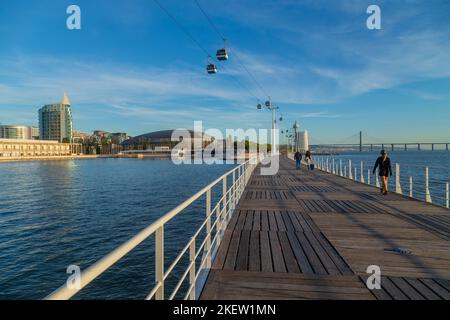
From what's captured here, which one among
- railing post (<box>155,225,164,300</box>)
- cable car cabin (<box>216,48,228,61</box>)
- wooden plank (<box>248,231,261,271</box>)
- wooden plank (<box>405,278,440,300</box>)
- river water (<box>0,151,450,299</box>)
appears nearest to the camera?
railing post (<box>155,225,164,300</box>)

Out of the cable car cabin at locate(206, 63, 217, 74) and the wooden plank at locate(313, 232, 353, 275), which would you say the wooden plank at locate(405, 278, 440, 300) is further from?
the cable car cabin at locate(206, 63, 217, 74)

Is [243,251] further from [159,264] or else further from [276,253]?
[159,264]

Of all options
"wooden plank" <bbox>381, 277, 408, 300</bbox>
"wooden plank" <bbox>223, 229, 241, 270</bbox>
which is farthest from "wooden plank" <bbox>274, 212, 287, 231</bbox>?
"wooden plank" <bbox>381, 277, 408, 300</bbox>

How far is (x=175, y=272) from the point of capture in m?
8.38

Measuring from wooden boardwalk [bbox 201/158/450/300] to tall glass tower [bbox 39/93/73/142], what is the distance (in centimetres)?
19618

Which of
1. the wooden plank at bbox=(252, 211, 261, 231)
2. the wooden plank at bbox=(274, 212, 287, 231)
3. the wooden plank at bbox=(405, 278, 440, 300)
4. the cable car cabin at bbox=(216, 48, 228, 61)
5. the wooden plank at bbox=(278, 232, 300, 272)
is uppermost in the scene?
the cable car cabin at bbox=(216, 48, 228, 61)

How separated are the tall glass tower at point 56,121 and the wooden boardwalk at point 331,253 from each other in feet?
644

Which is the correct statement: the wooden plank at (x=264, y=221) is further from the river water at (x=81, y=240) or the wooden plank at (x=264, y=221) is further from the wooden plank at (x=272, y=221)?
the river water at (x=81, y=240)

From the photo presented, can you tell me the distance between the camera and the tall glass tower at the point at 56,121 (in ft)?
579

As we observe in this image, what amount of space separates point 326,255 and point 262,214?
271cm

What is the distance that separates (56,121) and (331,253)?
20676cm

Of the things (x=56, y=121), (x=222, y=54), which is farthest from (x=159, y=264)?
(x=56, y=121)

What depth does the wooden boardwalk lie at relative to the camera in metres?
3.14

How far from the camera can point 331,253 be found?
4191 mm
